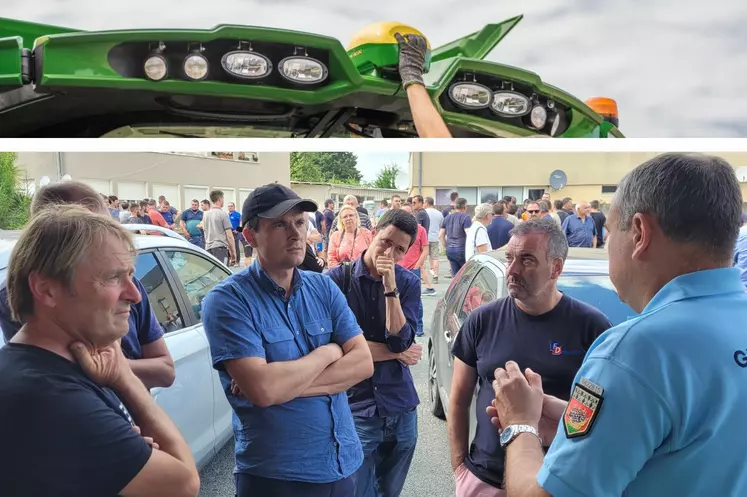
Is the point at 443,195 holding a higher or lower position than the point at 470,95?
lower

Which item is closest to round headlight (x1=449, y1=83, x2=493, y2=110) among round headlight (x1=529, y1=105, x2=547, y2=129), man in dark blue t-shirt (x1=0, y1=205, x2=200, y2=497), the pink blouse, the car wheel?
round headlight (x1=529, y1=105, x2=547, y2=129)

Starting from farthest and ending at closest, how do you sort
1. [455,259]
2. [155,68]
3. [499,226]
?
[455,259], [499,226], [155,68]

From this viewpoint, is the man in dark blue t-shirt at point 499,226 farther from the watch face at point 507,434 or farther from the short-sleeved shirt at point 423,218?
the watch face at point 507,434

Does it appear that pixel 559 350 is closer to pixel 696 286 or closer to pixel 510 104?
pixel 510 104

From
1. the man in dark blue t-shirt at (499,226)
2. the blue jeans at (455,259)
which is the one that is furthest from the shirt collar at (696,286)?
the blue jeans at (455,259)

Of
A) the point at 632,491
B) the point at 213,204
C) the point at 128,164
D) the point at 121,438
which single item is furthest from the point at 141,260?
the point at 632,491

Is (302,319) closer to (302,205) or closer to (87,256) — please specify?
(302,205)

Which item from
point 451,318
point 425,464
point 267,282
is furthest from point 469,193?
point 425,464

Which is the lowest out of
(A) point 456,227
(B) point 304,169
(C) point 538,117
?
(A) point 456,227

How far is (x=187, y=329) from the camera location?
2148mm

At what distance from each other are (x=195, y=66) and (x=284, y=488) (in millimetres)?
1148

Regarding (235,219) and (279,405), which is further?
(235,219)

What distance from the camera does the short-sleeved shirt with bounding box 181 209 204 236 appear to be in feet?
5.44

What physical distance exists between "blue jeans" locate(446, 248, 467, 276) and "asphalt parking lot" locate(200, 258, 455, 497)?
5 cm
